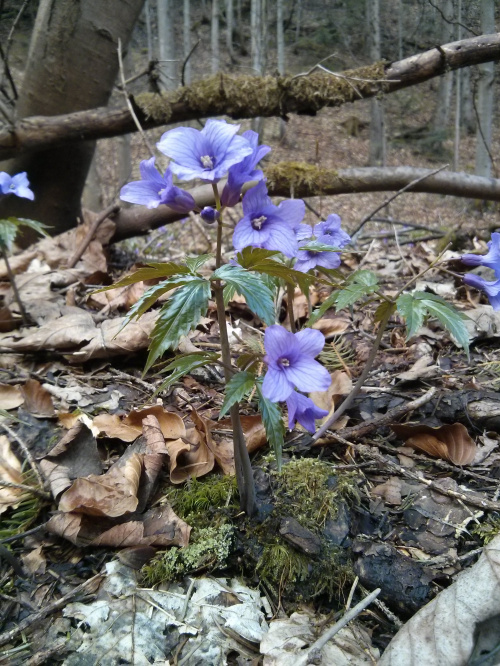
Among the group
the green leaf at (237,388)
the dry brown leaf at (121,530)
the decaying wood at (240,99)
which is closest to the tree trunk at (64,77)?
the decaying wood at (240,99)

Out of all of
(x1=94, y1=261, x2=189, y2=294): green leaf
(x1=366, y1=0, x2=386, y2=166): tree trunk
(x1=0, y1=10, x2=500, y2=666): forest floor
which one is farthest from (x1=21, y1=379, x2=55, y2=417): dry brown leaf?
(x1=366, y1=0, x2=386, y2=166): tree trunk

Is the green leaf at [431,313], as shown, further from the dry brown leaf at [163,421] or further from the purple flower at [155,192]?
the dry brown leaf at [163,421]

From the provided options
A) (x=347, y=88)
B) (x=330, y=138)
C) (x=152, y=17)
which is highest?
(x=152, y=17)

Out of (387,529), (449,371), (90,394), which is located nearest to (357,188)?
(449,371)

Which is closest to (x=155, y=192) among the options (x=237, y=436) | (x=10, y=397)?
(x=237, y=436)

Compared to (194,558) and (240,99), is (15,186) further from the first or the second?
(194,558)

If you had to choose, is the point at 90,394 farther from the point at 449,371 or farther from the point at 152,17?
the point at 152,17
